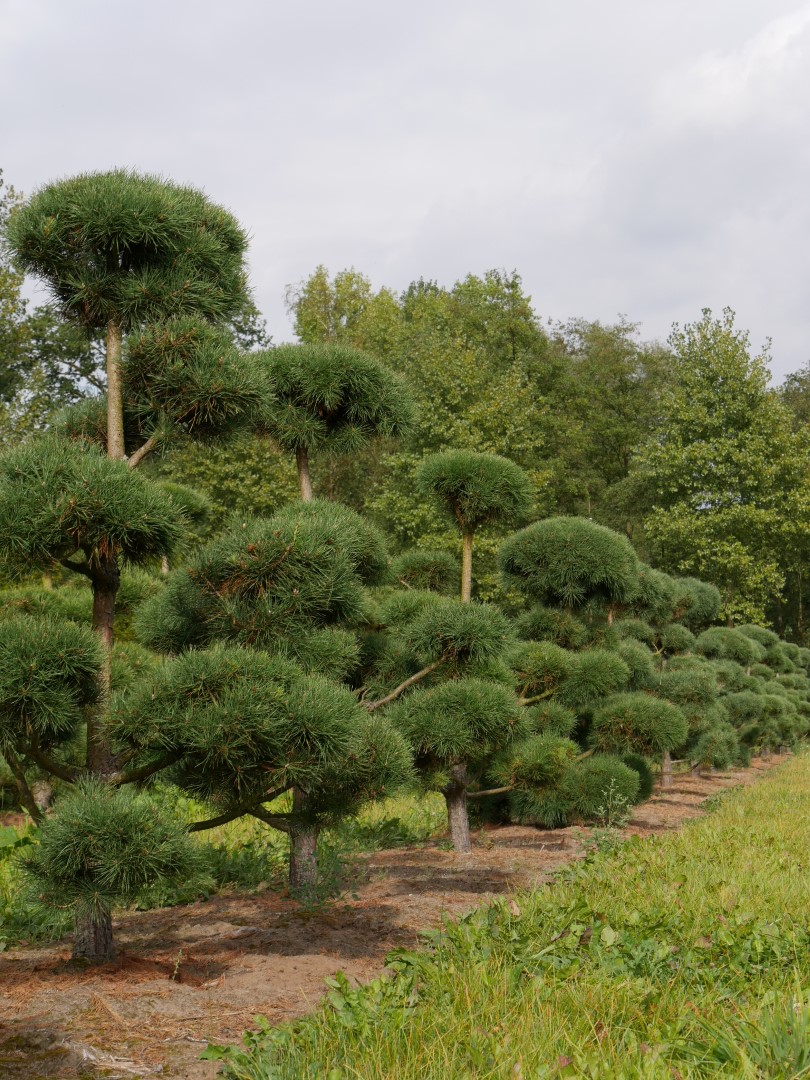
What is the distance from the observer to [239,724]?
3.92 meters

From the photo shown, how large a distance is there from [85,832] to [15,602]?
1.61 metres

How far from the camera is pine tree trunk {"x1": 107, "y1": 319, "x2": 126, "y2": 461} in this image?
4.66 m

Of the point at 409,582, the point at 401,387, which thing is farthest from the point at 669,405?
the point at 401,387

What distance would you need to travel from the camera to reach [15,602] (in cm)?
498

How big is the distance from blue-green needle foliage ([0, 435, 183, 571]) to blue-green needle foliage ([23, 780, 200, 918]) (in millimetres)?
995

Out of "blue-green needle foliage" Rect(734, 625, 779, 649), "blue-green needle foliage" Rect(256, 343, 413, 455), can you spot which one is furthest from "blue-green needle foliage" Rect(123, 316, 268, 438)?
"blue-green needle foliage" Rect(734, 625, 779, 649)

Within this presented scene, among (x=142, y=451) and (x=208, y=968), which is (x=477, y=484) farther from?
(x=208, y=968)

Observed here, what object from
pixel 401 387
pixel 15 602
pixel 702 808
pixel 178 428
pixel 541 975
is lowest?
pixel 702 808

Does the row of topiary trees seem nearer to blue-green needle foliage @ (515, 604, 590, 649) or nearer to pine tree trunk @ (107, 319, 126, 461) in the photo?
pine tree trunk @ (107, 319, 126, 461)

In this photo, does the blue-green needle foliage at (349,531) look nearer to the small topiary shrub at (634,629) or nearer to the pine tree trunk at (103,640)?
the pine tree trunk at (103,640)

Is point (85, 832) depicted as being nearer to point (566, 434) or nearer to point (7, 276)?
point (7, 276)

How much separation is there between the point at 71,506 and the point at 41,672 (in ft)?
2.20

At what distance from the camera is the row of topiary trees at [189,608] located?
12.9 feet

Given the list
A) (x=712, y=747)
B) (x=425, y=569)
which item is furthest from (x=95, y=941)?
(x=712, y=747)
